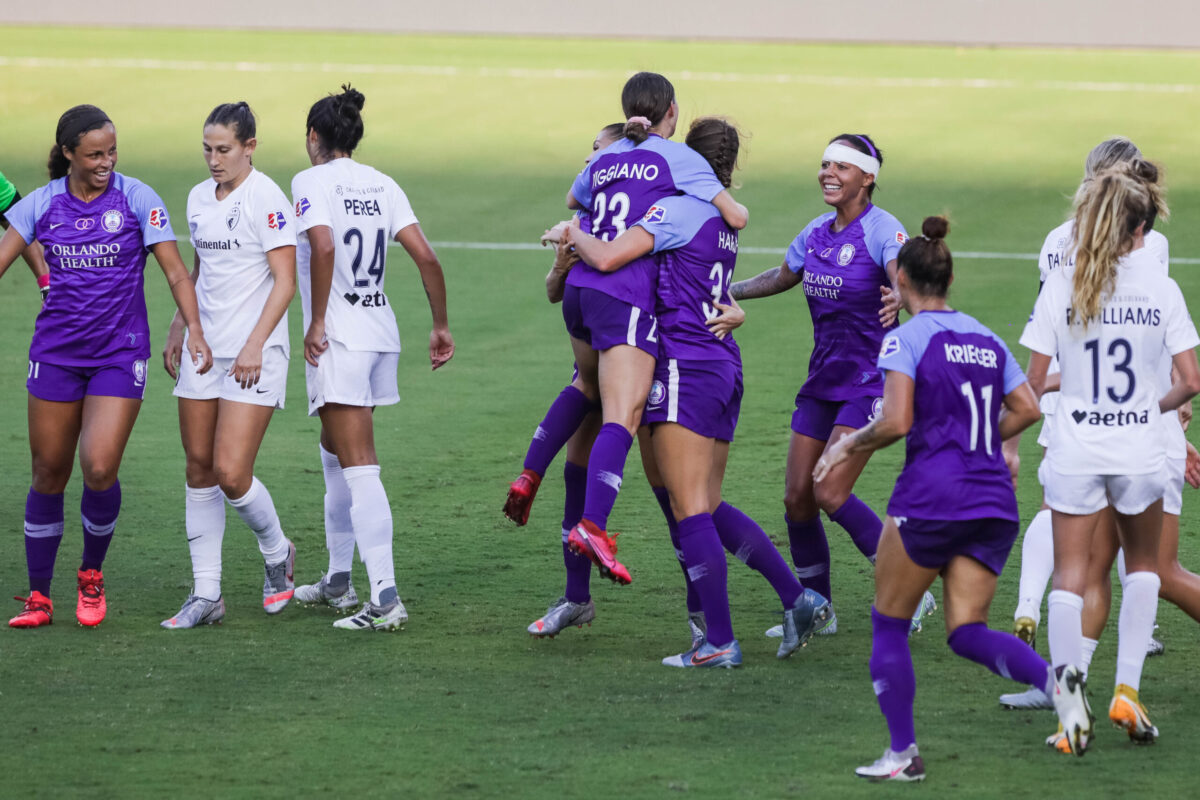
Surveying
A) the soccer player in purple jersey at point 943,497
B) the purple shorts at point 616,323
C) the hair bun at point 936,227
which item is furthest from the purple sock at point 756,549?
the hair bun at point 936,227

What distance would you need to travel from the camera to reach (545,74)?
26.1m

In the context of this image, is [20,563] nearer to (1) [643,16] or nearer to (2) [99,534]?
(2) [99,534]

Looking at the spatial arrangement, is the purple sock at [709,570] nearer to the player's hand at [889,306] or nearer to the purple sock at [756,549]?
the purple sock at [756,549]

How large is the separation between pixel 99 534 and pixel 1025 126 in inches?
714

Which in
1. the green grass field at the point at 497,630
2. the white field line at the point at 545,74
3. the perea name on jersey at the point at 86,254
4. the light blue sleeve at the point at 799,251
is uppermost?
the white field line at the point at 545,74

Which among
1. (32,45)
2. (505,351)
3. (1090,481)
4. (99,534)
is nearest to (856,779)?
(1090,481)

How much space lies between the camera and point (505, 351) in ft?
40.3

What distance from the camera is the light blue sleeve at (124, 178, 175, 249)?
614cm

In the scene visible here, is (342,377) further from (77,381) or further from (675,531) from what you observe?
(675,531)

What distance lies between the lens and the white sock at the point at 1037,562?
19.0 feet

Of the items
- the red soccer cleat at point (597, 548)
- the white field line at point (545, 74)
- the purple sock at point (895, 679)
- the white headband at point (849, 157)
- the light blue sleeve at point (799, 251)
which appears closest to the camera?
the purple sock at point (895, 679)

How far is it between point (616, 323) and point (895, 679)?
1.88m

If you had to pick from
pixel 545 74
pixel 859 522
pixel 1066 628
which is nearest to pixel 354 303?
pixel 859 522

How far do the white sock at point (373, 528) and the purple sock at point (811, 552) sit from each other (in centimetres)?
163
